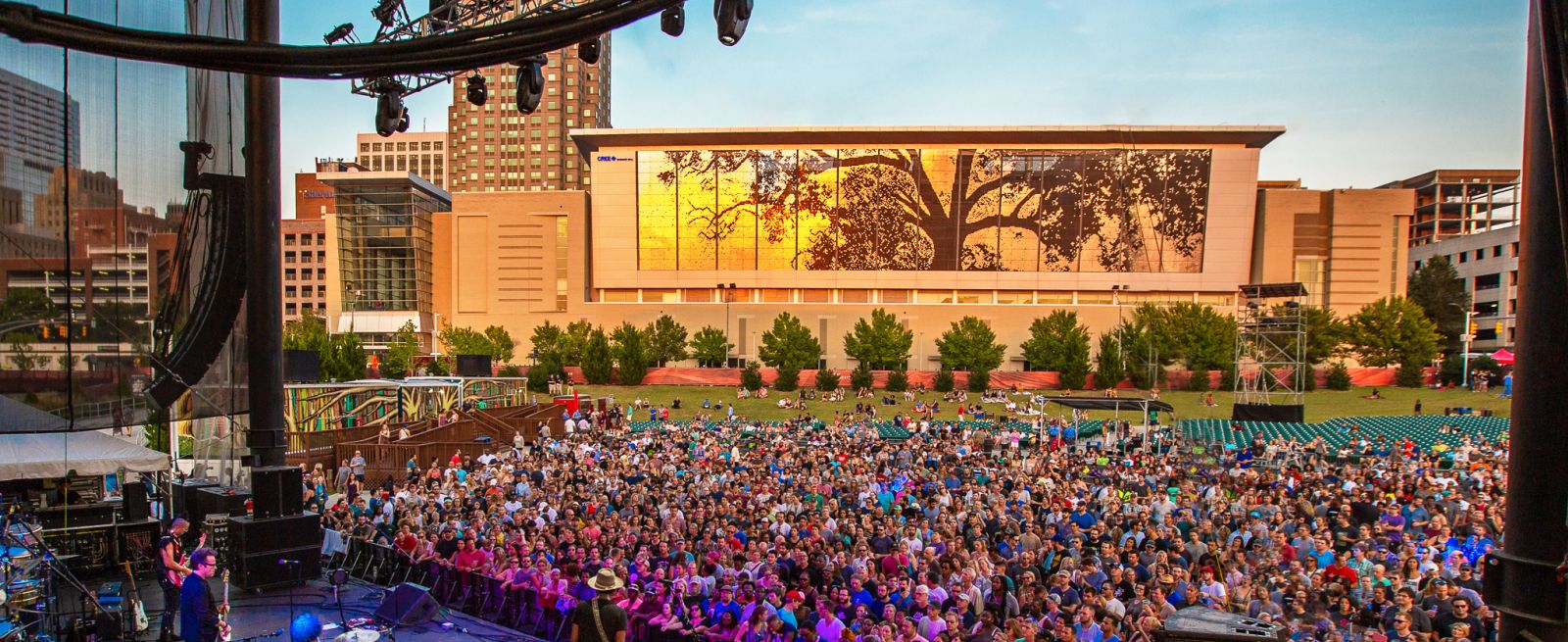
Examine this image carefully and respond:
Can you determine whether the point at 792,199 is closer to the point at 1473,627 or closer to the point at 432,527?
the point at 432,527

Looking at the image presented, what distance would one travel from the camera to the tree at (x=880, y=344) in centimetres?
6644

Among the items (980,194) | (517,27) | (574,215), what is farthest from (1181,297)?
(517,27)

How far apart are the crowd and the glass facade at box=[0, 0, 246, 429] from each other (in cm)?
471

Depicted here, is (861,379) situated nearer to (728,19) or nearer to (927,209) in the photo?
(927,209)

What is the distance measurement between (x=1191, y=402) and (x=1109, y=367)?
23.2 ft

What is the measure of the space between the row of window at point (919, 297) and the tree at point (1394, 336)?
13020 mm

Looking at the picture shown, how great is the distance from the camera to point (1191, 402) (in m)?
54.7

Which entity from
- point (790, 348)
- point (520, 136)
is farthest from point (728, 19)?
point (520, 136)

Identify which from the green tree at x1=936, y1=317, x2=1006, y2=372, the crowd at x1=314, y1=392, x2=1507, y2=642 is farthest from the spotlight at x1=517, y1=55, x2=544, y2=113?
the green tree at x1=936, y1=317, x2=1006, y2=372

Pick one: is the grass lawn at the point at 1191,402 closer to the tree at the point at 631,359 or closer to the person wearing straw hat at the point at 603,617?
the tree at the point at 631,359

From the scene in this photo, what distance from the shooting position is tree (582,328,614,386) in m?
63.7

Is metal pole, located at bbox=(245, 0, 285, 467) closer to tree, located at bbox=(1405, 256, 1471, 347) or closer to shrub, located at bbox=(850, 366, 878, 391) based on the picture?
shrub, located at bbox=(850, 366, 878, 391)

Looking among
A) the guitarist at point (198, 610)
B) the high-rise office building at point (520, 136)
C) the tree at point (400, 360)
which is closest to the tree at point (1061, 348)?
the tree at point (400, 360)

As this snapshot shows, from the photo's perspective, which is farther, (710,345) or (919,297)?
(919,297)
